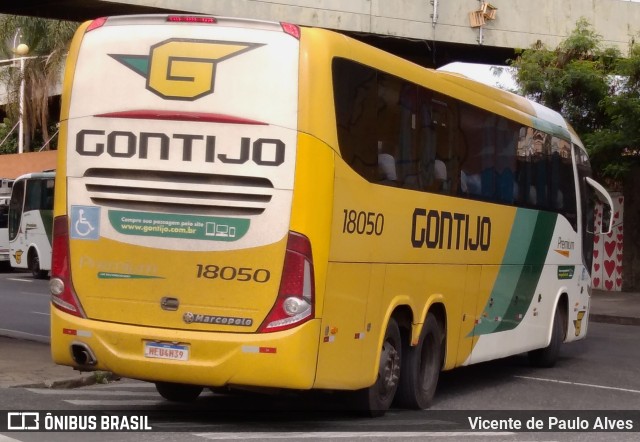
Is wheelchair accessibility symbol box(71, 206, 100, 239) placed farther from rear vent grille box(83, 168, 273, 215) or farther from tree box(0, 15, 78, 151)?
tree box(0, 15, 78, 151)

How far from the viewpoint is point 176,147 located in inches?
371

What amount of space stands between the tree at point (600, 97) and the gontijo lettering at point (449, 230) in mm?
14164

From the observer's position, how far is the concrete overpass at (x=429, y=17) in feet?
73.7

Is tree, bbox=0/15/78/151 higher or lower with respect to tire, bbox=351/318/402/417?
higher

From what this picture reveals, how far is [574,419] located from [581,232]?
19.6 ft

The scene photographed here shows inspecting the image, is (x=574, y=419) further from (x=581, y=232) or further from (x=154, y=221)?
(x=581, y=232)

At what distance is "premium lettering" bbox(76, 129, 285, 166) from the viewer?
9.27 metres

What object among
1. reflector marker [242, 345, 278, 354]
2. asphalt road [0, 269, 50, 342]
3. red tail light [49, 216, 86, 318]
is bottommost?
asphalt road [0, 269, 50, 342]

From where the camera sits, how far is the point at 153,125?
9492mm

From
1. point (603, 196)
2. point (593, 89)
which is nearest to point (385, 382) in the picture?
point (603, 196)

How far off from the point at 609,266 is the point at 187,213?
2261 centimetres

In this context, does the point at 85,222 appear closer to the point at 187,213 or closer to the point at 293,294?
the point at 187,213

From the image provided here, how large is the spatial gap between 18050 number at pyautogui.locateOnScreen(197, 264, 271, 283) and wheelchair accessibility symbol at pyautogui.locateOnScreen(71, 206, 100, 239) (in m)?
0.98

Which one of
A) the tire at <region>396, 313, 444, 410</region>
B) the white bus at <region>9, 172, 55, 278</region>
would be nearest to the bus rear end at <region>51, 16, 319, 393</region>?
the tire at <region>396, 313, 444, 410</region>
